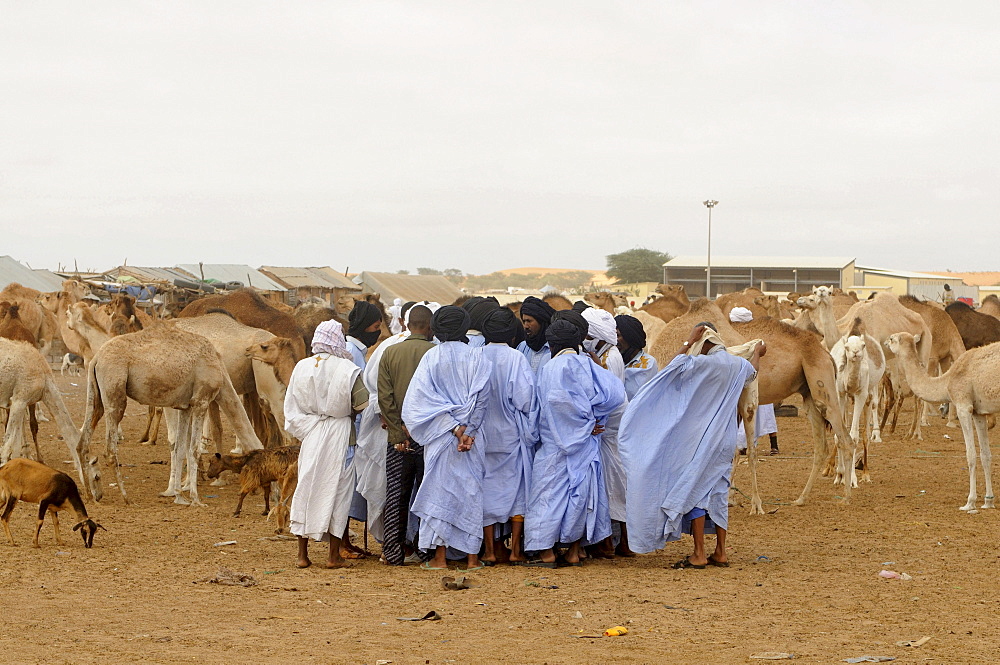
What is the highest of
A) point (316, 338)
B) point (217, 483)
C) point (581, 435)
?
point (316, 338)

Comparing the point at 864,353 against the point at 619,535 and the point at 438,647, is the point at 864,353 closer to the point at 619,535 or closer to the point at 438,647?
the point at 619,535

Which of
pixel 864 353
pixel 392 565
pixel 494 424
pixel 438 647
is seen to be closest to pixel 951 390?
pixel 864 353

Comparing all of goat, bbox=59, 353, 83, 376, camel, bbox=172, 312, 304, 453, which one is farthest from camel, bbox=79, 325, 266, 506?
goat, bbox=59, 353, 83, 376

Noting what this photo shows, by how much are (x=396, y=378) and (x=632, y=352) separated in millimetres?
1939

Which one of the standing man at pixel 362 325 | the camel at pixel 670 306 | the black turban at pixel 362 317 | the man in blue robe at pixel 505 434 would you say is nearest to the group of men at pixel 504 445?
the man in blue robe at pixel 505 434

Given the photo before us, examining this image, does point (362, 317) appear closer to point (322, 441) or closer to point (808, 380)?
point (322, 441)

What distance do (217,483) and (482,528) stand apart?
508 cm

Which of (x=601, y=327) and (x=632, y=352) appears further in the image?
(x=632, y=352)

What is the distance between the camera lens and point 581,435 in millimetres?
7293

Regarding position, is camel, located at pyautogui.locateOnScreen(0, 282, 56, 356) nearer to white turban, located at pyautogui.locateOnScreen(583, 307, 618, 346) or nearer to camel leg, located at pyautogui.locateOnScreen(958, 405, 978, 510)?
white turban, located at pyautogui.locateOnScreen(583, 307, 618, 346)

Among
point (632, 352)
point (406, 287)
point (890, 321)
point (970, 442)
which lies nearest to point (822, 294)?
point (890, 321)

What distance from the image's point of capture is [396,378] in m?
7.39

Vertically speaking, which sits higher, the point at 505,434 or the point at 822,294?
the point at 822,294

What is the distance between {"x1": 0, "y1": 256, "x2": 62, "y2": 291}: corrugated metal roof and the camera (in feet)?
→ 106
